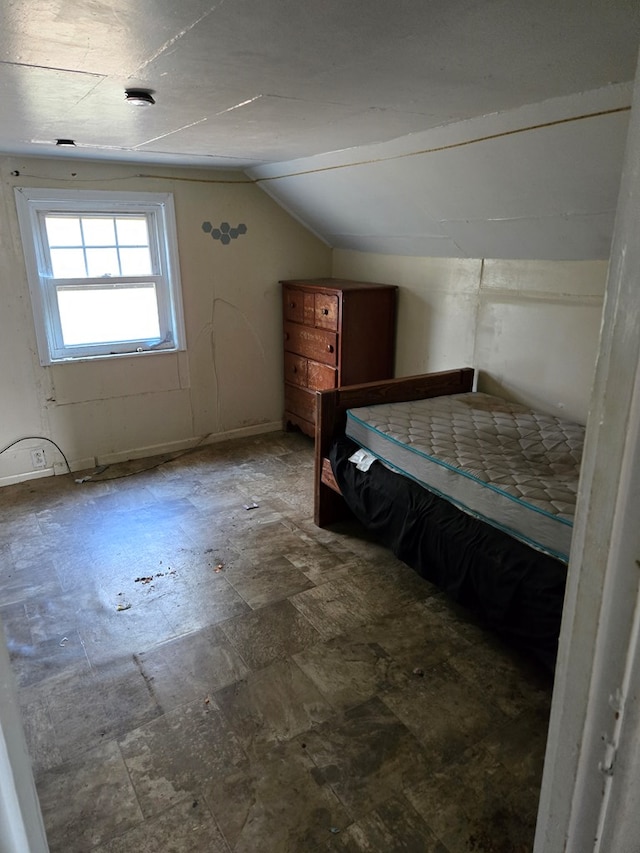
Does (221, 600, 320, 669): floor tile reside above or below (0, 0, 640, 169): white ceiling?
below

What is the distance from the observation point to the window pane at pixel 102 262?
371 centimetres

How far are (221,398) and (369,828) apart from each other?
10.8 ft

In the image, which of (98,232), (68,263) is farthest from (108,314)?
(98,232)

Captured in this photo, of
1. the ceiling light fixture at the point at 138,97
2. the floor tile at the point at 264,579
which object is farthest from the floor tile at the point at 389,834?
the ceiling light fixture at the point at 138,97

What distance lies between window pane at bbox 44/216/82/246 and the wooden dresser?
4.93 feet

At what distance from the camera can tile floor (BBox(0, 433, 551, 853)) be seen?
156 cm

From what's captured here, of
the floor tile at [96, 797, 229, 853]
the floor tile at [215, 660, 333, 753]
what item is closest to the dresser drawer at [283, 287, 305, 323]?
the floor tile at [215, 660, 333, 753]

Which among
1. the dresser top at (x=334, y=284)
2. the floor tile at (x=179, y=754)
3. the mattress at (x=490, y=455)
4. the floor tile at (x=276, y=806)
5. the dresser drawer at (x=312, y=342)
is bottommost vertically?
the floor tile at (x=276, y=806)

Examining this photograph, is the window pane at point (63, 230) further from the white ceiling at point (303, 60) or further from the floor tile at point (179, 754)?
the floor tile at point (179, 754)

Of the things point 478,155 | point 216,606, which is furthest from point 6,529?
point 478,155

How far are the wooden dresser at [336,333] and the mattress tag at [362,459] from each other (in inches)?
46.4

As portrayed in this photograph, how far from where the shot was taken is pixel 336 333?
12.6 ft

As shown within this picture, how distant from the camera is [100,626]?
2.35m

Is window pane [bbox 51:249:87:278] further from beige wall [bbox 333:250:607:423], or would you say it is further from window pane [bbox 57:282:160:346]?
beige wall [bbox 333:250:607:423]
